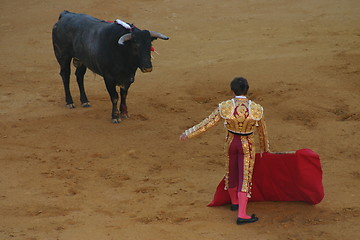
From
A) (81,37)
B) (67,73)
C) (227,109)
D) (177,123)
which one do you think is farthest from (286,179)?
(67,73)

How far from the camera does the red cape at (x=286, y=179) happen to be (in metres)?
5.72

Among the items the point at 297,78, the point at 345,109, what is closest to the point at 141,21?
the point at 297,78

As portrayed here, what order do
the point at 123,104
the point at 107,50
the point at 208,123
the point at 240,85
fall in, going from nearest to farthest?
the point at 240,85 → the point at 208,123 → the point at 107,50 → the point at 123,104

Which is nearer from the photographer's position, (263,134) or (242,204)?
(242,204)

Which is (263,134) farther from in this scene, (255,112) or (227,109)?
(227,109)

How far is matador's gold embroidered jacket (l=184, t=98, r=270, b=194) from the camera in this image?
216 inches

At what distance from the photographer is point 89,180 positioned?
6.83 metres

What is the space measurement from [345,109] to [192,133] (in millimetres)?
3933

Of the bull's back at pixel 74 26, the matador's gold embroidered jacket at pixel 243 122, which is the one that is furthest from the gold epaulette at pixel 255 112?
the bull's back at pixel 74 26

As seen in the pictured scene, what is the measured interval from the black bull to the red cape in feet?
9.25

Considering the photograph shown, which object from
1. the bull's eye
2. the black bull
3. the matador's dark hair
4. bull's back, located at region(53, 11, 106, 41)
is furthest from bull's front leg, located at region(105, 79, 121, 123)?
the matador's dark hair

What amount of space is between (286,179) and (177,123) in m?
3.16

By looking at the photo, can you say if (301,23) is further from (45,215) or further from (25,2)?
(45,215)

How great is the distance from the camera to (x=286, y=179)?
5.86 metres
